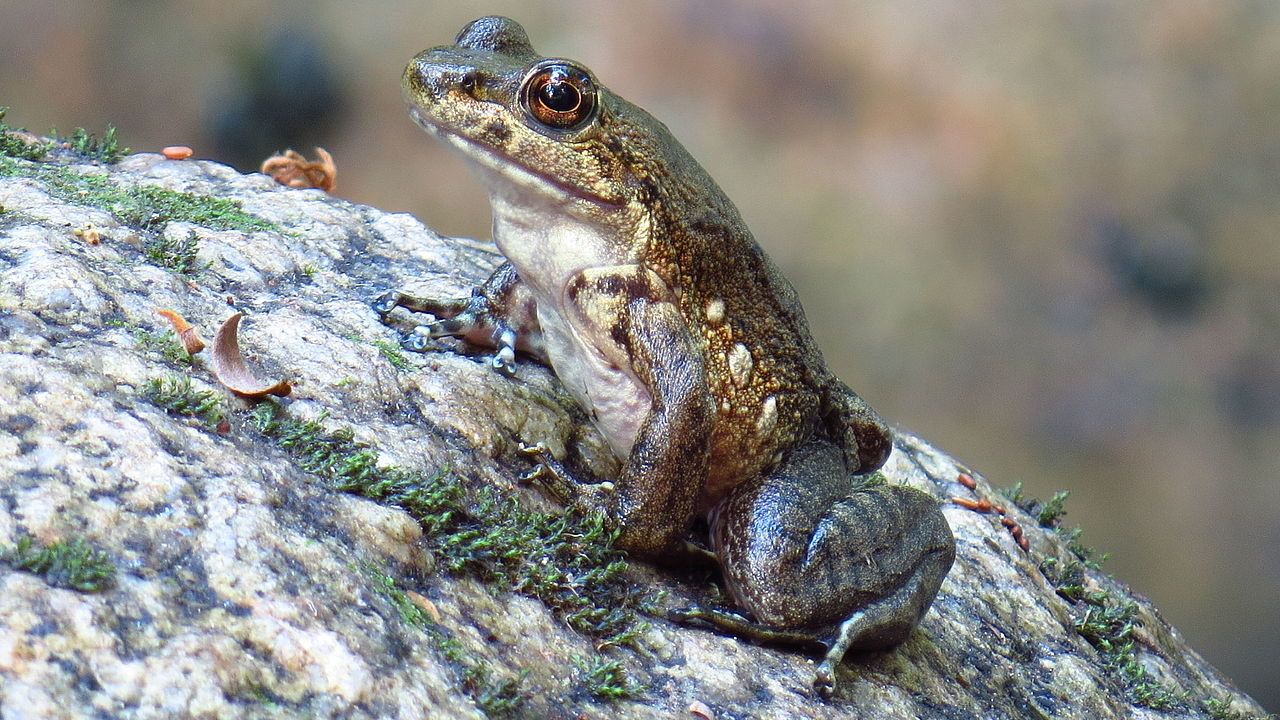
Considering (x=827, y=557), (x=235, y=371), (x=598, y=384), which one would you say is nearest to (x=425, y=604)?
(x=235, y=371)

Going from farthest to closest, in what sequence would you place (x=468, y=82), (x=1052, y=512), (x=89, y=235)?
(x=1052, y=512)
(x=89, y=235)
(x=468, y=82)

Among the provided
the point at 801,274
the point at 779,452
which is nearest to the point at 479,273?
the point at 779,452

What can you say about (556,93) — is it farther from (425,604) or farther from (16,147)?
(16,147)

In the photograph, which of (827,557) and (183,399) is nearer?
(183,399)

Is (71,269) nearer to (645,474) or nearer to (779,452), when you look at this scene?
(645,474)

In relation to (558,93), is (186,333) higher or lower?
lower

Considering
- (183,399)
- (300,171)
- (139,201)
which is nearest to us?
(183,399)

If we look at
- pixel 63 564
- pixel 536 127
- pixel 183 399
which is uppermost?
pixel 536 127

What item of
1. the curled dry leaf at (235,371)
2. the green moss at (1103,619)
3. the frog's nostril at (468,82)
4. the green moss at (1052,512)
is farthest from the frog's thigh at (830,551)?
the green moss at (1052,512)

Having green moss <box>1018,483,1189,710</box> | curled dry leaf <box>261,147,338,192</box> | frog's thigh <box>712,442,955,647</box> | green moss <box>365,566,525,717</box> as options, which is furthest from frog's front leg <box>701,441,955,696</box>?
curled dry leaf <box>261,147,338,192</box>
